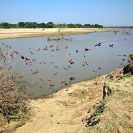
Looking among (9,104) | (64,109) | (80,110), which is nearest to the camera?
(9,104)

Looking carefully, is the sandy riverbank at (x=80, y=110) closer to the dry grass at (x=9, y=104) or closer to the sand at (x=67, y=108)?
the sand at (x=67, y=108)

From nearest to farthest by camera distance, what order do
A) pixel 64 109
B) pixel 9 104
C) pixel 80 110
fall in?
pixel 9 104 < pixel 80 110 < pixel 64 109

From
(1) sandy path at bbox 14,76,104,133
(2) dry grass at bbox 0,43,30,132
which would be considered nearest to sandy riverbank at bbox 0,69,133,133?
(1) sandy path at bbox 14,76,104,133

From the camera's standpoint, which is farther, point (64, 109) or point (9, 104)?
point (64, 109)

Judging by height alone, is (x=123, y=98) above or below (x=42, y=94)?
above

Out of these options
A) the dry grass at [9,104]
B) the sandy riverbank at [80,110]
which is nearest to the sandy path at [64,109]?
the sandy riverbank at [80,110]

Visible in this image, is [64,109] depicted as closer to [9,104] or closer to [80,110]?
[80,110]

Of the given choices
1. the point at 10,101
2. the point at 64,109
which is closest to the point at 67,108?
the point at 64,109

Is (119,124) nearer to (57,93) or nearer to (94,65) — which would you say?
(57,93)

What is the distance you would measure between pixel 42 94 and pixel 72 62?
247 inches

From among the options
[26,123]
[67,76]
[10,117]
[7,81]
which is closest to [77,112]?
[26,123]

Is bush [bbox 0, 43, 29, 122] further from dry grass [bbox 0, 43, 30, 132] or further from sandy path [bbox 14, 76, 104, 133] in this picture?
sandy path [bbox 14, 76, 104, 133]

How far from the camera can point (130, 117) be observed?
4.57 meters

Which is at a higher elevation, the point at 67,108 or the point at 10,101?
the point at 10,101
